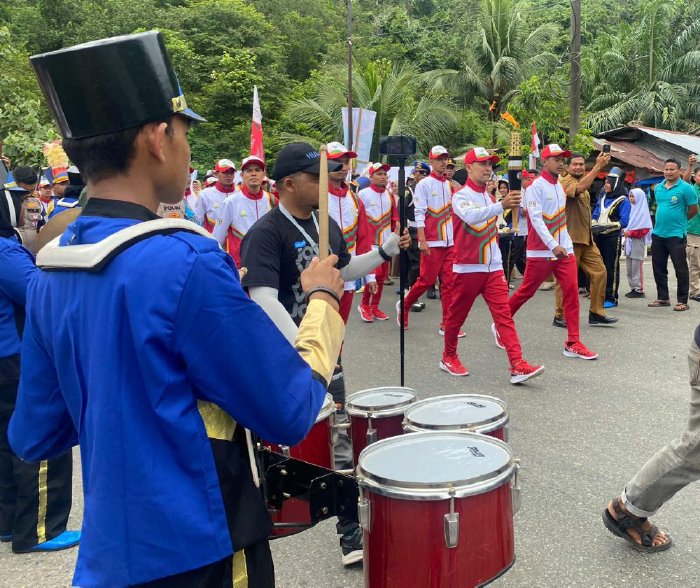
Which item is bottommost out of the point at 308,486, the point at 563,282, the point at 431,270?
the point at 431,270

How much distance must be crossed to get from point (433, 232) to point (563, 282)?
2.20 m

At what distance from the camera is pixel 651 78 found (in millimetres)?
27812

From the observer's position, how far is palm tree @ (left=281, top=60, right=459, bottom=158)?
2797 centimetres

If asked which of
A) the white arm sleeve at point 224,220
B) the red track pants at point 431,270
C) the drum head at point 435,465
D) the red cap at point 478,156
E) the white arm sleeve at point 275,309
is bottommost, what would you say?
the red track pants at point 431,270

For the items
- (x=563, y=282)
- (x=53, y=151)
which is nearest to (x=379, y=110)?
(x=563, y=282)

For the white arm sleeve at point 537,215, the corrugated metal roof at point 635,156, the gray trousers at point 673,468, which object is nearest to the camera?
the gray trousers at point 673,468

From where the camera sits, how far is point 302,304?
3729 millimetres

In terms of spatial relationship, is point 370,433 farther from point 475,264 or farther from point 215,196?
point 215,196

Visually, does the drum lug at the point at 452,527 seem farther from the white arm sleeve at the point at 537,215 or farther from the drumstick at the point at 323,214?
the white arm sleeve at the point at 537,215

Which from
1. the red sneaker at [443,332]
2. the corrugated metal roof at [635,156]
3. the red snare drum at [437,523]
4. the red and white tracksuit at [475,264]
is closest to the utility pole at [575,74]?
the corrugated metal roof at [635,156]

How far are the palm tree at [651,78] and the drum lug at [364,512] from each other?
88.4 feet

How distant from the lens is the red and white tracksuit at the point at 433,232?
362 inches

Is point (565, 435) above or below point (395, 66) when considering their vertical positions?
below

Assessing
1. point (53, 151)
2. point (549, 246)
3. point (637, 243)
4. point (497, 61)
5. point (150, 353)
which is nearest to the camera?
point (150, 353)
